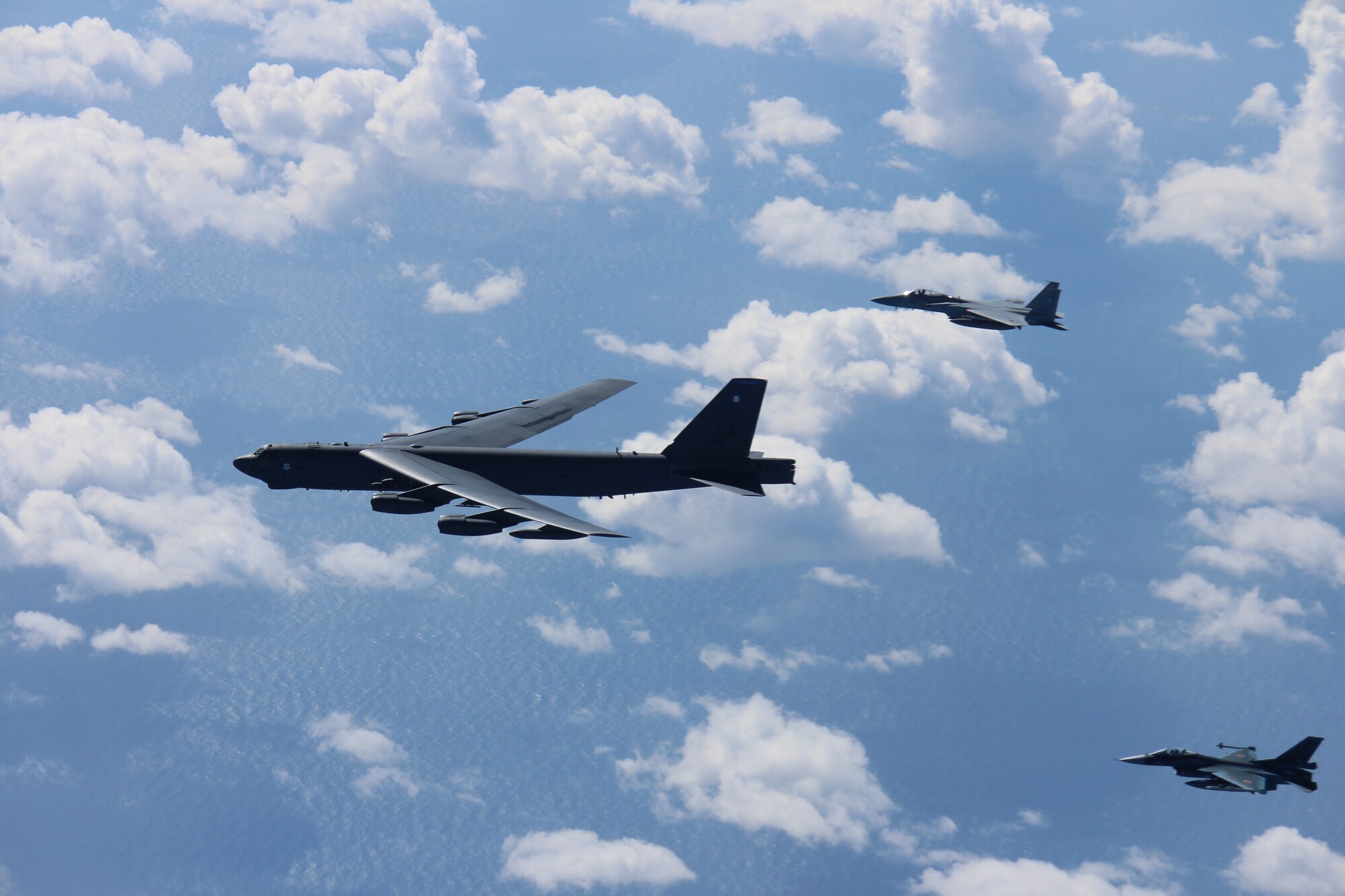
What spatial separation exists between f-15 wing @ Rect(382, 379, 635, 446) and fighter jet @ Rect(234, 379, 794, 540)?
215 millimetres

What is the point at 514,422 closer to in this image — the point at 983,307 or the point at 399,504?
the point at 399,504

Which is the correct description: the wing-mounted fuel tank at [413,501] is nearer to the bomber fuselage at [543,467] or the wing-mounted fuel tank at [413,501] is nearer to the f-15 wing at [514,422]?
the bomber fuselage at [543,467]

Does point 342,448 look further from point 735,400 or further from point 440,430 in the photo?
point 735,400

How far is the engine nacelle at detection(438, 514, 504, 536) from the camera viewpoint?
5794cm

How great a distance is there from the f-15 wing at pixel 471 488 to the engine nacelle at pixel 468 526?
1.10m

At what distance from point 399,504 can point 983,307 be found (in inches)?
4442

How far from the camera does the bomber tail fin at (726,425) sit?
67812mm

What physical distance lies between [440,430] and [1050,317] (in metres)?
107

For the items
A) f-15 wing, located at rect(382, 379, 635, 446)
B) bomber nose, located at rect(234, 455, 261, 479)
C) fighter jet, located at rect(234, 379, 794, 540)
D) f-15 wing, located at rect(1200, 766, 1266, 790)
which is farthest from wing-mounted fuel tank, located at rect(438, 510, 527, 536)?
f-15 wing, located at rect(1200, 766, 1266, 790)

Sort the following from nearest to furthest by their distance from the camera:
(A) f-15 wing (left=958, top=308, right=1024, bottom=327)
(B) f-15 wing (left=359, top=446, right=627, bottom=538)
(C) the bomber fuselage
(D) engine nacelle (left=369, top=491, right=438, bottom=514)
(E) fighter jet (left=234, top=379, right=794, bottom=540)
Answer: (B) f-15 wing (left=359, top=446, right=627, bottom=538)
(D) engine nacelle (left=369, top=491, right=438, bottom=514)
(E) fighter jet (left=234, top=379, right=794, bottom=540)
(C) the bomber fuselage
(A) f-15 wing (left=958, top=308, right=1024, bottom=327)

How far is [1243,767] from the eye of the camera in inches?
3696

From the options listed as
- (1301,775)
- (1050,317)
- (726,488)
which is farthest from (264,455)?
(1050,317)

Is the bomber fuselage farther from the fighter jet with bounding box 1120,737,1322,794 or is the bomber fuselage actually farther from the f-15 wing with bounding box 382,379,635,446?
the fighter jet with bounding box 1120,737,1322,794

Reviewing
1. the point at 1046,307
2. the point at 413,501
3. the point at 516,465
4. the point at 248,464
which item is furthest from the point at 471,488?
the point at 1046,307
